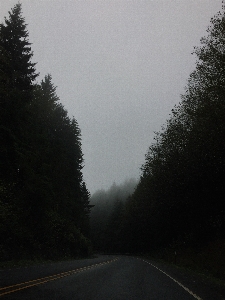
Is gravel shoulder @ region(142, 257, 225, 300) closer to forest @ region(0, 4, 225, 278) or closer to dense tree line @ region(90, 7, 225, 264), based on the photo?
forest @ region(0, 4, 225, 278)

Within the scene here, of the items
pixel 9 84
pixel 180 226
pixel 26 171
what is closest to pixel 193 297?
pixel 26 171

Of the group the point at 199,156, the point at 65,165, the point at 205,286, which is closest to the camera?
the point at 205,286

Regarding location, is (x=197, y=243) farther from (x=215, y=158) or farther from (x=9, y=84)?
(x=9, y=84)

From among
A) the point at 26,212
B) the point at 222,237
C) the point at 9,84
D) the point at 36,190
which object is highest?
the point at 9,84

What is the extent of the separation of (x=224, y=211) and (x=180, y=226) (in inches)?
649

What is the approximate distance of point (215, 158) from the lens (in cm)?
2516

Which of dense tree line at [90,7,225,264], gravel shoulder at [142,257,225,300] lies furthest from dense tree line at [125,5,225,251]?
gravel shoulder at [142,257,225,300]

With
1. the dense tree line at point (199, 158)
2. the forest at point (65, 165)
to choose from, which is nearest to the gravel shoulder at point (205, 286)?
the forest at point (65, 165)

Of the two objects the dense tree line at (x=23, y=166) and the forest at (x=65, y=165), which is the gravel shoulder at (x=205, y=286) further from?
the dense tree line at (x=23, y=166)

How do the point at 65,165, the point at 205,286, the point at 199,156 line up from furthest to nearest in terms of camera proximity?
the point at 65,165
the point at 199,156
the point at 205,286

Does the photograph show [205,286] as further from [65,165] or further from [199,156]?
Answer: [65,165]

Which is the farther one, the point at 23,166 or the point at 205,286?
the point at 23,166

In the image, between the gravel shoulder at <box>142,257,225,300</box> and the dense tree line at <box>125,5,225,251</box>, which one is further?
the dense tree line at <box>125,5,225,251</box>

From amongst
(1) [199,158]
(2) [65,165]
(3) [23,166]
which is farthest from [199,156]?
(2) [65,165]
